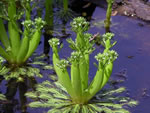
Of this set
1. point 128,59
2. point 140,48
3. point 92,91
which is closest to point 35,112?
point 92,91

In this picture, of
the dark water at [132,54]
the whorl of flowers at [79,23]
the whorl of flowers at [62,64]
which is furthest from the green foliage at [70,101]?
the whorl of flowers at [79,23]

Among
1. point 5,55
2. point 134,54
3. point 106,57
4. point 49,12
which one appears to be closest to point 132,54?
point 134,54

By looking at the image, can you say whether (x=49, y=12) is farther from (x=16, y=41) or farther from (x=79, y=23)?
(x=79, y=23)

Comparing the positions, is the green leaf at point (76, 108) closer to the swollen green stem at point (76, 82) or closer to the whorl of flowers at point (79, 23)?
the swollen green stem at point (76, 82)

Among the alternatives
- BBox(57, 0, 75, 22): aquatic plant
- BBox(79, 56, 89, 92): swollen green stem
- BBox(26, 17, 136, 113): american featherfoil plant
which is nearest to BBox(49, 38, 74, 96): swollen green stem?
BBox(26, 17, 136, 113): american featherfoil plant

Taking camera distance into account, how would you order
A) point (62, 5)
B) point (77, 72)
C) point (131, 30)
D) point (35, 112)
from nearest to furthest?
point (77, 72)
point (35, 112)
point (131, 30)
point (62, 5)

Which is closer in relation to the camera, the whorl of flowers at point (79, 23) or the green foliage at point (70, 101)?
the whorl of flowers at point (79, 23)

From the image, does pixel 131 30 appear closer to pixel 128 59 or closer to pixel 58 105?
pixel 128 59
